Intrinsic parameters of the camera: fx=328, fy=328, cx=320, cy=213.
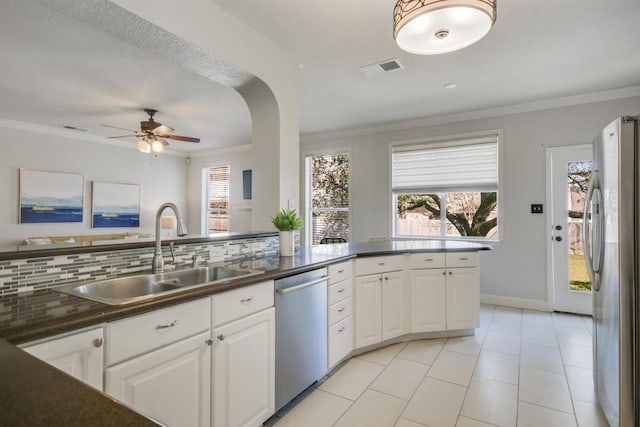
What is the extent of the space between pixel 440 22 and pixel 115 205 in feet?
20.8

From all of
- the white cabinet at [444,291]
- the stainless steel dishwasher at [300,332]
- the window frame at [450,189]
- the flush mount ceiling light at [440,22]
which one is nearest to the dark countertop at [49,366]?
the stainless steel dishwasher at [300,332]

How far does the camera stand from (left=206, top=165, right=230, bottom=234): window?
7.21m

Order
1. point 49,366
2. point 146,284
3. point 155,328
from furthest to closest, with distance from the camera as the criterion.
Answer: point 146,284 → point 155,328 → point 49,366

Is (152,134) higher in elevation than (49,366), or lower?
higher

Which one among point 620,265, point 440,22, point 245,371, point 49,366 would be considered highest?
point 440,22

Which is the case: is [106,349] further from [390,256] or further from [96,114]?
[96,114]

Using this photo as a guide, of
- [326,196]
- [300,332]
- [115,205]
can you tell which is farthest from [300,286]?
[115,205]

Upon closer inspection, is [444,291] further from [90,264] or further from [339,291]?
[90,264]

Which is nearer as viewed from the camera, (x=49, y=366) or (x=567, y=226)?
(x=49, y=366)

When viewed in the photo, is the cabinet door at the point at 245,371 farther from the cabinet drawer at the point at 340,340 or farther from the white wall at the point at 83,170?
the white wall at the point at 83,170

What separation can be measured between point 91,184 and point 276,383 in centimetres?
557

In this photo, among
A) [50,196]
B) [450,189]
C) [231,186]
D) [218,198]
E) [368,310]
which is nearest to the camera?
[368,310]

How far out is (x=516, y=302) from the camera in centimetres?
429

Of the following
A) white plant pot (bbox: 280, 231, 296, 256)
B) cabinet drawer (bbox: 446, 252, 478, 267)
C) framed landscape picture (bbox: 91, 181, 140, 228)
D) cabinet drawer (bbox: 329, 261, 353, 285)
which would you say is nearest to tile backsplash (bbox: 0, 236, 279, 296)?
white plant pot (bbox: 280, 231, 296, 256)
